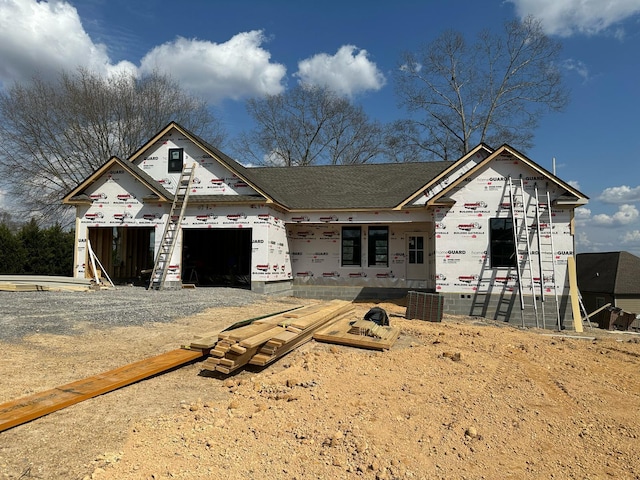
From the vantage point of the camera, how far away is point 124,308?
1040cm

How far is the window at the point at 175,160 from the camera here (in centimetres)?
1777

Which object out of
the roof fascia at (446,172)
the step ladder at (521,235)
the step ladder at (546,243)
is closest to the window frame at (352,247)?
the roof fascia at (446,172)

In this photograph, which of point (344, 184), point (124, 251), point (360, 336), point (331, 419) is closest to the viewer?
point (331, 419)

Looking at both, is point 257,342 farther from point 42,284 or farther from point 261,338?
point 42,284

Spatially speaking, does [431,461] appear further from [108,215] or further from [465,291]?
[108,215]

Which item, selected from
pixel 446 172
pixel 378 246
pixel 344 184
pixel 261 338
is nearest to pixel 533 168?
pixel 446 172

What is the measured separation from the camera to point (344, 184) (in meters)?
19.8

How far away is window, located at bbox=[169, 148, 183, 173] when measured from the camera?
58.3ft

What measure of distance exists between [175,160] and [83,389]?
14.6 meters

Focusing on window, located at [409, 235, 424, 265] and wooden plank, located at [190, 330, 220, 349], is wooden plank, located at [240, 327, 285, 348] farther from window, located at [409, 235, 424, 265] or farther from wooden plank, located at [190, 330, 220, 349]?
window, located at [409, 235, 424, 265]

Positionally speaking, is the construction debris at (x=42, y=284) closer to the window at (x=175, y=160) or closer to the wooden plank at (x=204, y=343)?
the window at (x=175, y=160)

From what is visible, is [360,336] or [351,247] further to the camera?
[351,247]

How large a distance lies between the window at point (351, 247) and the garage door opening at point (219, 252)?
244 inches

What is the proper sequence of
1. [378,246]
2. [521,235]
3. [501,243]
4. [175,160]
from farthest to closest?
1. [378,246]
2. [175,160]
3. [501,243]
4. [521,235]
